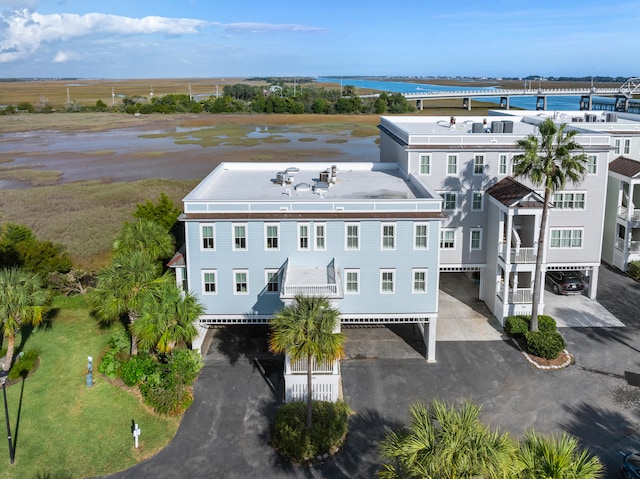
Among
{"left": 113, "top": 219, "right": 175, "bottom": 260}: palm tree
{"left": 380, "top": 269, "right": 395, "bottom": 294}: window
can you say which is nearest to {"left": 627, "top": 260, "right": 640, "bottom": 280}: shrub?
{"left": 380, "top": 269, "right": 395, "bottom": 294}: window

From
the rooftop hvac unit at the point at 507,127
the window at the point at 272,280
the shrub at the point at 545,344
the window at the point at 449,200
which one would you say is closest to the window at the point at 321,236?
the window at the point at 272,280

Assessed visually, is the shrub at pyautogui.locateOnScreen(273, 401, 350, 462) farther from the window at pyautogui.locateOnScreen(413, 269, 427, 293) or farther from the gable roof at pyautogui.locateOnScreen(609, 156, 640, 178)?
the gable roof at pyautogui.locateOnScreen(609, 156, 640, 178)

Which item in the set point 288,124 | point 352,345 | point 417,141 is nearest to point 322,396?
point 352,345

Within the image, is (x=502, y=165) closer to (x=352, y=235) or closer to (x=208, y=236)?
(x=352, y=235)

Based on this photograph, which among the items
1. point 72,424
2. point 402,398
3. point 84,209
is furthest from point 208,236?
point 84,209

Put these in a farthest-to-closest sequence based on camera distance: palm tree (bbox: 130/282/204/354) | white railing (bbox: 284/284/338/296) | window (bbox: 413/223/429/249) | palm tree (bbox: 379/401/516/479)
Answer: window (bbox: 413/223/429/249) → white railing (bbox: 284/284/338/296) → palm tree (bbox: 130/282/204/354) → palm tree (bbox: 379/401/516/479)

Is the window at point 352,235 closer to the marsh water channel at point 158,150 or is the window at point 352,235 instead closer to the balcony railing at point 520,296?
the balcony railing at point 520,296

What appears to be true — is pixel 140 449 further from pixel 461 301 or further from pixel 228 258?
pixel 461 301
